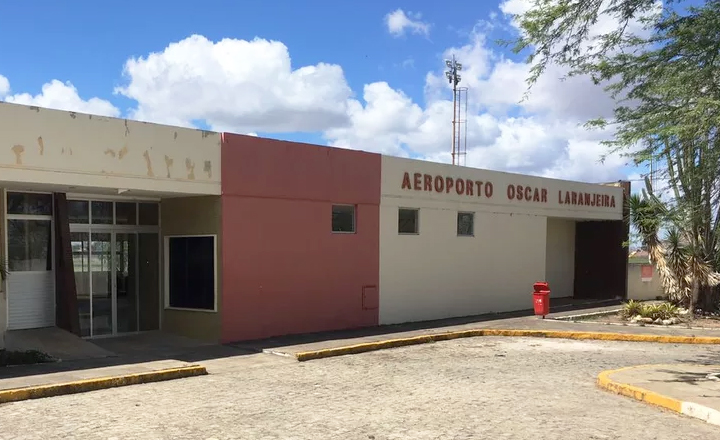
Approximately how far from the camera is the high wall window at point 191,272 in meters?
13.8

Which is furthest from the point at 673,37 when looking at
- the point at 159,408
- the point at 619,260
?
the point at 619,260

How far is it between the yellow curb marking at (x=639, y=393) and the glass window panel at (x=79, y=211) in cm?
1041

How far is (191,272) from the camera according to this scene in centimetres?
1435

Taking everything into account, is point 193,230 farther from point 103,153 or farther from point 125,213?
point 103,153

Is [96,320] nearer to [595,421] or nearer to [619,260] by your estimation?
[595,421]

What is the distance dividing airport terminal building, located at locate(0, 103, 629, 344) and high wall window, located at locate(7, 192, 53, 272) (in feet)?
0.09

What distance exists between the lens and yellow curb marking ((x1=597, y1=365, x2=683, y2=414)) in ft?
27.8

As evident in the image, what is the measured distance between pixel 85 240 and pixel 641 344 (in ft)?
40.5

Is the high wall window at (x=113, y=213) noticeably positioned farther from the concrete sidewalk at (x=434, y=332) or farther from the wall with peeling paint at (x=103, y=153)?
the concrete sidewalk at (x=434, y=332)

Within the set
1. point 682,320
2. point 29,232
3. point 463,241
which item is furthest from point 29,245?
point 682,320

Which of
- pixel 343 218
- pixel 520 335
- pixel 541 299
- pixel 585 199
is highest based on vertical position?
pixel 585 199

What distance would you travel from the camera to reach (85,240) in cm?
1395

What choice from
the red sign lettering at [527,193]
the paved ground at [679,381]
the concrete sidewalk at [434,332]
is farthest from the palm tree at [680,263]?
the paved ground at [679,381]

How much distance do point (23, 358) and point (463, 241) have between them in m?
11.9
